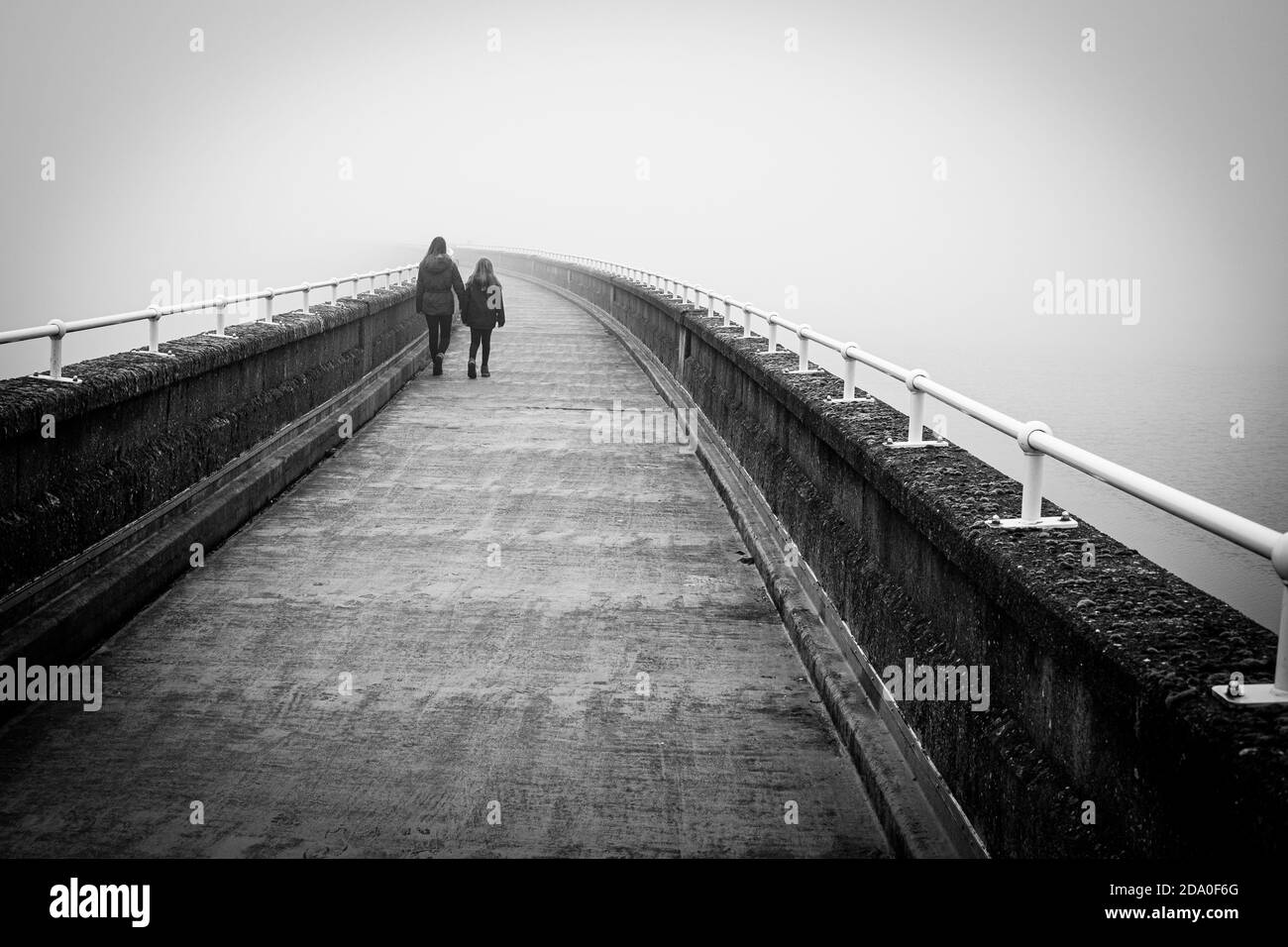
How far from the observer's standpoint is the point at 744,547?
10.6 metres

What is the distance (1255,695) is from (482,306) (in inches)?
669

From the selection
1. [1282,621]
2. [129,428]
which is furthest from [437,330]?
[1282,621]

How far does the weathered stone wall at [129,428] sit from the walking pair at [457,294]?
495cm

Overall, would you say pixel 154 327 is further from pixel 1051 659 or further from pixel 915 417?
pixel 1051 659

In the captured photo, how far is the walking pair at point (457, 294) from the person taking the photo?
1970 centimetres

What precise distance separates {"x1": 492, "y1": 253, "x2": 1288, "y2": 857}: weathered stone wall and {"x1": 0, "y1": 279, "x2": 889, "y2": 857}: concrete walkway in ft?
2.21

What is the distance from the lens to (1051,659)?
15.0 ft

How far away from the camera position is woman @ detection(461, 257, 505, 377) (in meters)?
19.6

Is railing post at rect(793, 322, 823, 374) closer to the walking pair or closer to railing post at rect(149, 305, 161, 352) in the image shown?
railing post at rect(149, 305, 161, 352)

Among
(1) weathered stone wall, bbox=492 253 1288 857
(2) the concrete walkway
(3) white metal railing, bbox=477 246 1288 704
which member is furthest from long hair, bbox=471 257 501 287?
(1) weathered stone wall, bbox=492 253 1288 857

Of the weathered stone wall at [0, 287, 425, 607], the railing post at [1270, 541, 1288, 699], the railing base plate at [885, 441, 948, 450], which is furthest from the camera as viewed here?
the weathered stone wall at [0, 287, 425, 607]
